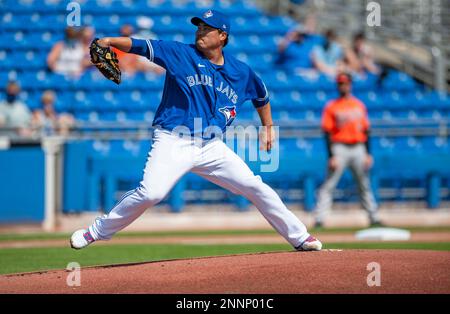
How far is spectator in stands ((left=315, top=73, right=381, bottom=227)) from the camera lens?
13.1m

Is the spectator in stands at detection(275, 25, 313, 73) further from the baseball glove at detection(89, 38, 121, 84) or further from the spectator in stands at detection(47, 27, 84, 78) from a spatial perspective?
the baseball glove at detection(89, 38, 121, 84)

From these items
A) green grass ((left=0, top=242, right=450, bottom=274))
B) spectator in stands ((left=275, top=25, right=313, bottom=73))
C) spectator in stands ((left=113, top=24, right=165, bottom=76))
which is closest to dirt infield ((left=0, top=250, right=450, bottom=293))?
green grass ((left=0, top=242, right=450, bottom=274))

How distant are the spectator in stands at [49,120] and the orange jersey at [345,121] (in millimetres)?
4360

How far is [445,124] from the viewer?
1481 centimetres

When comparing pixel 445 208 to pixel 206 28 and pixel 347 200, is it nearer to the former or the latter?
pixel 347 200

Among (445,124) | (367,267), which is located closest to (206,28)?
(367,267)

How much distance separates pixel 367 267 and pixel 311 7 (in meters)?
13.8

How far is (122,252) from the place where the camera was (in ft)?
32.4

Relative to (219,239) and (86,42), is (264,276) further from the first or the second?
(86,42)

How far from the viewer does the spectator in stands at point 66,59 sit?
16.9m

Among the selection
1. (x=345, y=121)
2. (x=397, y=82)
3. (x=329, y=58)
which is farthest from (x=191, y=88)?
(x=397, y=82)

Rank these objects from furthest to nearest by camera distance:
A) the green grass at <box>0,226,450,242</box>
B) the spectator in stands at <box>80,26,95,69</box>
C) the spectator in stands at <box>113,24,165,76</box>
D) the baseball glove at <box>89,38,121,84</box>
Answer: the spectator in stands at <box>113,24,165,76</box>, the spectator in stands at <box>80,26,95,69</box>, the green grass at <box>0,226,450,242</box>, the baseball glove at <box>89,38,121,84</box>

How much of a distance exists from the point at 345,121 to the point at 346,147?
43 cm

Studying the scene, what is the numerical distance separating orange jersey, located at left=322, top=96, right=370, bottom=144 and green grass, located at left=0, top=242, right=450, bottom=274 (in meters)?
2.88
